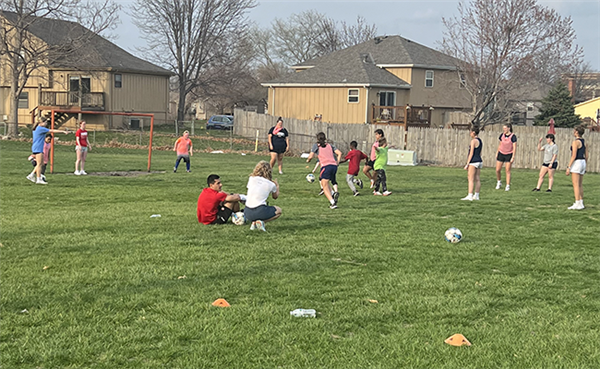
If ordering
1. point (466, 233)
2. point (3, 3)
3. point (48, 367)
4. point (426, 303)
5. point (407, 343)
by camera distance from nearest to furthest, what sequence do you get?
point (48, 367)
point (407, 343)
point (426, 303)
point (466, 233)
point (3, 3)

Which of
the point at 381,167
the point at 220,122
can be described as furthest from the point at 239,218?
the point at 220,122

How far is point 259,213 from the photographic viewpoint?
36.4 feet

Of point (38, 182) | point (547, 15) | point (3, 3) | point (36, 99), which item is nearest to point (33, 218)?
point (38, 182)

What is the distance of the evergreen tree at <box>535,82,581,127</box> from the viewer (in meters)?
54.2

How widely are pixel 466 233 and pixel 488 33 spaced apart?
33061 mm

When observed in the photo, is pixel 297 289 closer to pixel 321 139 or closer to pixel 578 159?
pixel 321 139

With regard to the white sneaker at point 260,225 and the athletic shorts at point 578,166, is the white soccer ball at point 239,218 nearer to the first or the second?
the white sneaker at point 260,225

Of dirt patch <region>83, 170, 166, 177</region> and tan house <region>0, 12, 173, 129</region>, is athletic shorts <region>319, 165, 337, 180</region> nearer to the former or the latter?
dirt patch <region>83, 170, 166, 177</region>

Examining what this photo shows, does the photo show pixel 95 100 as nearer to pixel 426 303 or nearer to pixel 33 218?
pixel 33 218

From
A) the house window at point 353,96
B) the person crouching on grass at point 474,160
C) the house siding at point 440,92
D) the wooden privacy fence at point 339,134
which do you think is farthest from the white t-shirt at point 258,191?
the house siding at point 440,92

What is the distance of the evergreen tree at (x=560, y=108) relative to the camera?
54.2 m

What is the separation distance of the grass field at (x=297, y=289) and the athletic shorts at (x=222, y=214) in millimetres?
385

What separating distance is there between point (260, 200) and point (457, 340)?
5784 mm

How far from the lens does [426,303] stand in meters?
7.05
